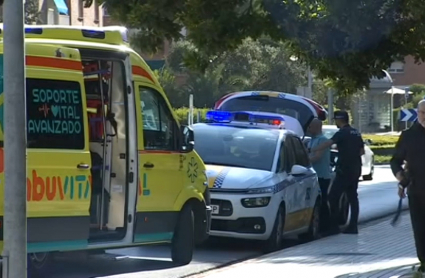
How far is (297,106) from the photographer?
2031cm

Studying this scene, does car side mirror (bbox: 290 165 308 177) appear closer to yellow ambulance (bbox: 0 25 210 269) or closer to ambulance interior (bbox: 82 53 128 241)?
yellow ambulance (bbox: 0 25 210 269)

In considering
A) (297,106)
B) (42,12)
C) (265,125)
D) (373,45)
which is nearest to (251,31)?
(373,45)

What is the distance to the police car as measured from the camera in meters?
12.9

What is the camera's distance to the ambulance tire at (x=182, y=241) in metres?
11.4

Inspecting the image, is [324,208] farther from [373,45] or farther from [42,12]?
[42,12]

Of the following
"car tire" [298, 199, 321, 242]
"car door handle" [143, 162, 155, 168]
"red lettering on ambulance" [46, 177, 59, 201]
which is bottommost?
"car tire" [298, 199, 321, 242]

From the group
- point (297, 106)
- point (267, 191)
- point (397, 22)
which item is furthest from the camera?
point (297, 106)

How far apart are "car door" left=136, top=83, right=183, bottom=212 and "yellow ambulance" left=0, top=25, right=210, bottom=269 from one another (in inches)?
0.4

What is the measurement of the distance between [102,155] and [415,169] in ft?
11.2

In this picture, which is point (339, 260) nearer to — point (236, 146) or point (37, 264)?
point (236, 146)

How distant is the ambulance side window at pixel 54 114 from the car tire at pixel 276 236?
4052mm

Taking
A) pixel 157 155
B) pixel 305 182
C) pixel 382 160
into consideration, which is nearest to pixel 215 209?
pixel 305 182

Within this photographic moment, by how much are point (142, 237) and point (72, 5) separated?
105 feet

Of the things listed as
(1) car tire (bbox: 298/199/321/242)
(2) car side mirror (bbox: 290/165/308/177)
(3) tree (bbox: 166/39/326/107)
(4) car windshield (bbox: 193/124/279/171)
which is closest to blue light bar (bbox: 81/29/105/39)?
(4) car windshield (bbox: 193/124/279/171)
